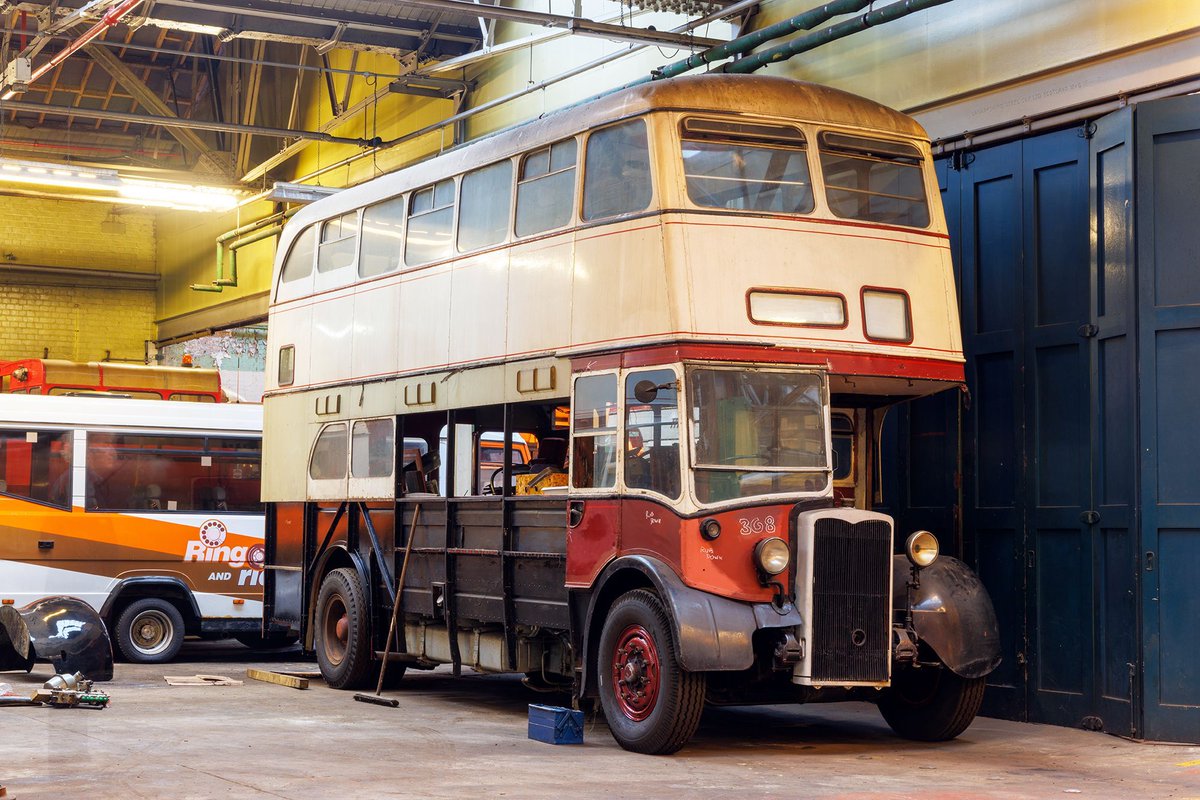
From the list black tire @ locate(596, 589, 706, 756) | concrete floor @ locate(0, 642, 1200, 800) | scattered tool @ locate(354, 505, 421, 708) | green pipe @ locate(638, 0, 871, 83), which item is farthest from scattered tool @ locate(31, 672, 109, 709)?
green pipe @ locate(638, 0, 871, 83)

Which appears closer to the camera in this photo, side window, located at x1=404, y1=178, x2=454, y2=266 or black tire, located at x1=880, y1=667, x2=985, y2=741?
black tire, located at x1=880, y1=667, x2=985, y2=741

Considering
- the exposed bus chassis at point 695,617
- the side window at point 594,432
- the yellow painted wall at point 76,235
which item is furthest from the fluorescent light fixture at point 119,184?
the yellow painted wall at point 76,235

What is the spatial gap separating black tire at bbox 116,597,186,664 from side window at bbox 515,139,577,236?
784cm

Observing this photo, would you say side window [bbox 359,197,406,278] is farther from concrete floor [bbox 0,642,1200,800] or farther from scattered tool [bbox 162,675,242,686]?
scattered tool [bbox 162,675,242,686]

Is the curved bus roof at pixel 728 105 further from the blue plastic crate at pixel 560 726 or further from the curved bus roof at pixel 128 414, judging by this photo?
the curved bus roof at pixel 128 414

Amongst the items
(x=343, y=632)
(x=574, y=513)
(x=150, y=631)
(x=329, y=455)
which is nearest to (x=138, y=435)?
(x=150, y=631)

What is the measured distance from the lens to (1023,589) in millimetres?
12312

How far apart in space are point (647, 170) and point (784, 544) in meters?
2.68

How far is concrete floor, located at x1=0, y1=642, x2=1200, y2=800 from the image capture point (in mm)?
8516

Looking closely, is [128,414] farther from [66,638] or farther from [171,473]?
[66,638]

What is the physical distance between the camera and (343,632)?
47.9 ft

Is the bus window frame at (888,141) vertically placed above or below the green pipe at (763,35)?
below

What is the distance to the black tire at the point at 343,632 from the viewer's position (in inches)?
557

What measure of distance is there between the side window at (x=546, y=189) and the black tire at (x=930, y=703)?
13.8 feet
